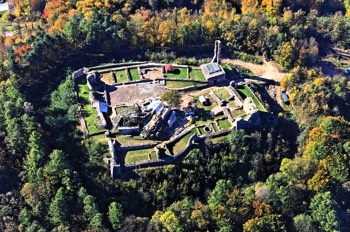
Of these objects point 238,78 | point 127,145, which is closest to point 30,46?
point 127,145

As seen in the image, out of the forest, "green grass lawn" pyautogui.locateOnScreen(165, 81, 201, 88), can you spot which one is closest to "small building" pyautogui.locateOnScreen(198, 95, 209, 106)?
"green grass lawn" pyautogui.locateOnScreen(165, 81, 201, 88)

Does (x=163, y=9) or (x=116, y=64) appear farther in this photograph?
(x=163, y=9)

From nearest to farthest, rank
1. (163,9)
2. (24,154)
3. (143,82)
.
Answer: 1. (24,154)
2. (143,82)
3. (163,9)

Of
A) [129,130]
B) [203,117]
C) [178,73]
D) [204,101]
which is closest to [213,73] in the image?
[178,73]

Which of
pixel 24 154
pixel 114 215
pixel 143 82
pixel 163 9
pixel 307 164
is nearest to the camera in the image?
pixel 114 215

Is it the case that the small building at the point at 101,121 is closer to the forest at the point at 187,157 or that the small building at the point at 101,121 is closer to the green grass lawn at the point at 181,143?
the forest at the point at 187,157

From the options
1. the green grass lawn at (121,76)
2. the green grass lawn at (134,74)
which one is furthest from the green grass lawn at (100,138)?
the green grass lawn at (134,74)

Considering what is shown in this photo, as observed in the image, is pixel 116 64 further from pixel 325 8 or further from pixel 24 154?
pixel 325 8
